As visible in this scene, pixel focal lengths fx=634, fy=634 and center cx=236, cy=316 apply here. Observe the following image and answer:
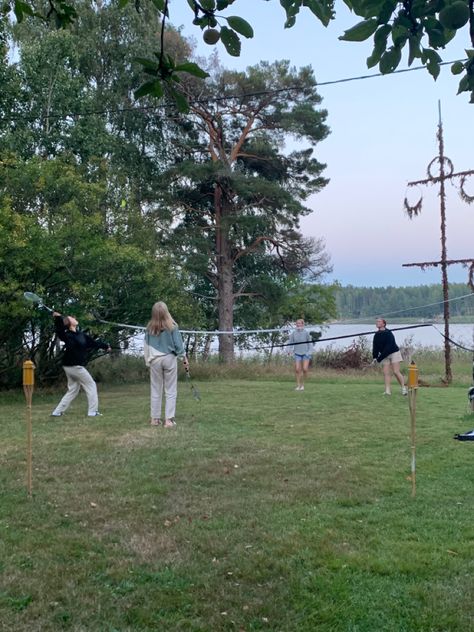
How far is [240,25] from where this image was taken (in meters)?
2.48

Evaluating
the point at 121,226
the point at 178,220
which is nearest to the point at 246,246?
the point at 178,220

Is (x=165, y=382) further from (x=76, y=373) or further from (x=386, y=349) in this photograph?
(x=386, y=349)

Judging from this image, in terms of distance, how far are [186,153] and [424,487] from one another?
26435 mm

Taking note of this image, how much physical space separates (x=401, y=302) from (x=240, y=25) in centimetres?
2753

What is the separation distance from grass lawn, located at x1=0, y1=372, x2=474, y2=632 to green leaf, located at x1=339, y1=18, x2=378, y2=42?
9.59 feet

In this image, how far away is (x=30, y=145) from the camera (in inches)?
970

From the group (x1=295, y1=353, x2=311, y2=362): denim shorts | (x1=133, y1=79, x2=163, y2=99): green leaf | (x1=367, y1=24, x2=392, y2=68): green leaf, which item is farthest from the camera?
(x1=295, y1=353, x2=311, y2=362): denim shorts

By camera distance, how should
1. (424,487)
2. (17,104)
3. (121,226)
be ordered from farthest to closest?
(17,104), (121,226), (424,487)

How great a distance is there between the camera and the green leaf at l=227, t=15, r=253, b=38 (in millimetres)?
2469

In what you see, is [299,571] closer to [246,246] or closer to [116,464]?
[116,464]

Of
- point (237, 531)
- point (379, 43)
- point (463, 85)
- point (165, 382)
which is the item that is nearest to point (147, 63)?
point (379, 43)

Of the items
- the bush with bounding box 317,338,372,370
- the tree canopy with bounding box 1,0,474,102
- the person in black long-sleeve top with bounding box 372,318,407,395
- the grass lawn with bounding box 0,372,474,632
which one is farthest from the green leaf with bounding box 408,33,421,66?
the bush with bounding box 317,338,372,370

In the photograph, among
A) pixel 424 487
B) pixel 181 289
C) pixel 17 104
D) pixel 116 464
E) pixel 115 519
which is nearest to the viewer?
pixel 115 519

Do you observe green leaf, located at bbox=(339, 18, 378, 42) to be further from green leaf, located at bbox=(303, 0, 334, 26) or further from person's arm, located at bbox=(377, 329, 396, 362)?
person's arm, located at bbox=(377, 329, 396, 362)
